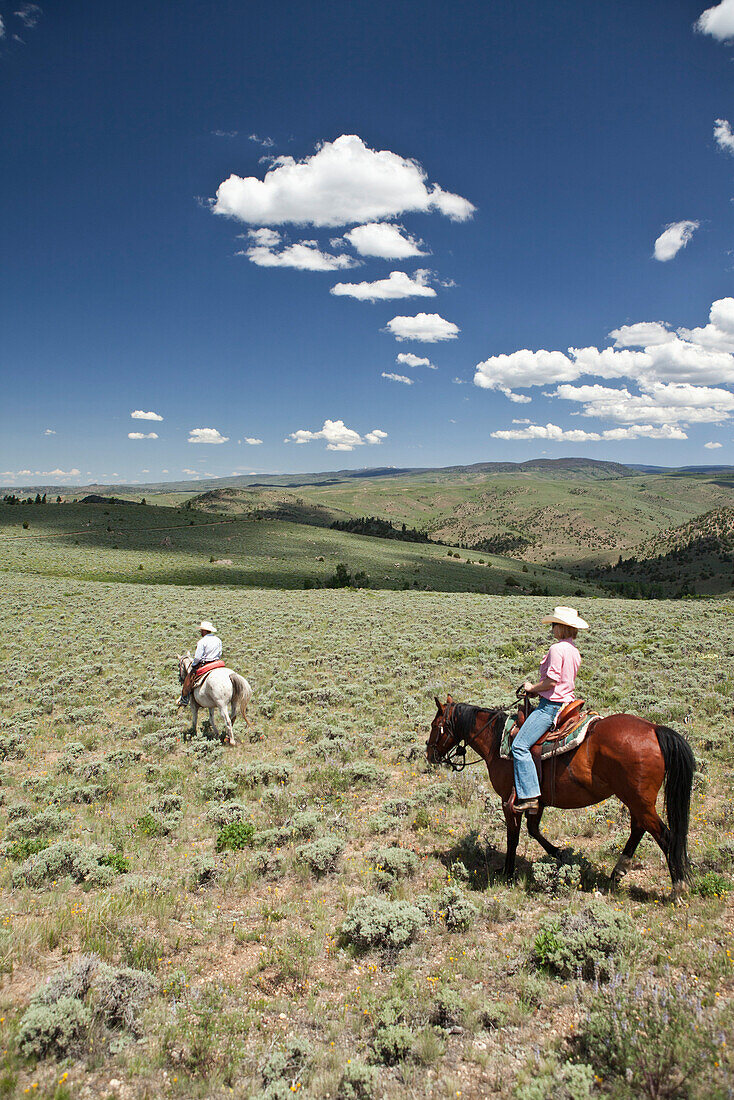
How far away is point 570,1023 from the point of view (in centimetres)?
403

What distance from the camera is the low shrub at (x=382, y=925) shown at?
517cm

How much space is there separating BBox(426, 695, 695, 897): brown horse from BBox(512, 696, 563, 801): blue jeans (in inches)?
10.6

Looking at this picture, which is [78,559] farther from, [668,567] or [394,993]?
[668,567]

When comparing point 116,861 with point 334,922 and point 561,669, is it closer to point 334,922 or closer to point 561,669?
point 334,922

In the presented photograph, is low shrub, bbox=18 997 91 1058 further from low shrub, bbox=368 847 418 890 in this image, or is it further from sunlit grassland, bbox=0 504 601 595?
sunlit grassland, bbox=0 504 601 595

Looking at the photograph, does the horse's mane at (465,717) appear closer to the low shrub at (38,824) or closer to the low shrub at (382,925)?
the low shrub at (382,925)

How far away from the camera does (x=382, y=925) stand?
5238 mm

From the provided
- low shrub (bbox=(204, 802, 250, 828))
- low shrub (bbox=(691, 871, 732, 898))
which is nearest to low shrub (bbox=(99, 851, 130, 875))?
low shrub (bbox=(204, 802, 250, 828))

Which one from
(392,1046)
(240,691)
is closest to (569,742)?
(392,1046)

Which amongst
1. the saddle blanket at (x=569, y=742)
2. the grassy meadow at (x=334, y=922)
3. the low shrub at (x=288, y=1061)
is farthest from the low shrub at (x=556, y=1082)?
the saddle blanket at (x=569, y=742)

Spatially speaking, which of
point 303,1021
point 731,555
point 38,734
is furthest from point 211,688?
point 731,555

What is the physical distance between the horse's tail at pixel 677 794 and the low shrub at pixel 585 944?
4.32 feet

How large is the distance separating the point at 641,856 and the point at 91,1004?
662 centimetres

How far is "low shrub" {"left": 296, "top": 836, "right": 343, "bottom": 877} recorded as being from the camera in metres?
6.64
